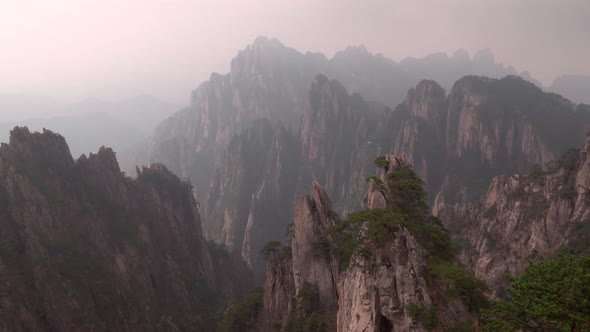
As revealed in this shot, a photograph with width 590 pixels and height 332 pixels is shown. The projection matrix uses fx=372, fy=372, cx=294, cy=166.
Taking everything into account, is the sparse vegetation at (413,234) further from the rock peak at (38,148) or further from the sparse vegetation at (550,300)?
the rock peak at (38,148)

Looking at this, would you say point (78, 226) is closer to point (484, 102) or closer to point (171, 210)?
point (171, 210)

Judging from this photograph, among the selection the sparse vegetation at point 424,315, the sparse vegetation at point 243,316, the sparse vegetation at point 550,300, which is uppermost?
the sparse vegetation at point 550,300

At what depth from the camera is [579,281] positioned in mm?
15852

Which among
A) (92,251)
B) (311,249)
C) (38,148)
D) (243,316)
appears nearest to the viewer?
(311,249)

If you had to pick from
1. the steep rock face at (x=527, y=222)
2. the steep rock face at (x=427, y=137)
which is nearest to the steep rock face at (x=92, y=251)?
the steep rock face at (x=527, y=222)

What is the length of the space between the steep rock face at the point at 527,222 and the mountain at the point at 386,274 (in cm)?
2826

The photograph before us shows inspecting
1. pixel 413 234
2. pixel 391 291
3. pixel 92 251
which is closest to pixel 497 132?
pixel 413 234

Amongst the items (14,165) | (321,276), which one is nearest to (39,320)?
(14,165)

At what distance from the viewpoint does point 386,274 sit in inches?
1118

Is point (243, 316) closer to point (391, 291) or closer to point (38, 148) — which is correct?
point (391, 291)

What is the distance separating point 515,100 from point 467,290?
181927 millimetres

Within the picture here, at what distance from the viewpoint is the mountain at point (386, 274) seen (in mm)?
27156

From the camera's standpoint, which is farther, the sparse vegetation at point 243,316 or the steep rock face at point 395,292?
the sparse vegetation at point 243,316

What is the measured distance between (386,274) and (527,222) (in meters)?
59.9
